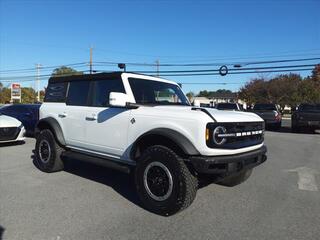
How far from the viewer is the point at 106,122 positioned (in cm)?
598

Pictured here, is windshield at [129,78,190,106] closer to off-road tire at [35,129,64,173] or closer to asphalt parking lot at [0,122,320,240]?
asphalt parking lot at [0,122,320,240]

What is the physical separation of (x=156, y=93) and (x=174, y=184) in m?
2.07

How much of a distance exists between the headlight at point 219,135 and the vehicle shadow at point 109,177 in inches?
59.8

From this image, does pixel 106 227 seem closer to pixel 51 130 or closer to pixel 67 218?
pixel 67 218

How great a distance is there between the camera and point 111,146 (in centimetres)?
594

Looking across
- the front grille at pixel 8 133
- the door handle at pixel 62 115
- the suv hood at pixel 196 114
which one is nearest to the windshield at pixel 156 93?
the suv hood at pixel 196 114

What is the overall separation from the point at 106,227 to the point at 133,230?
0.34 metres

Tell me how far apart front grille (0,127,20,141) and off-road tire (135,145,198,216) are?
757cm

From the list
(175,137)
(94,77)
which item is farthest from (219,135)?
(94,77)

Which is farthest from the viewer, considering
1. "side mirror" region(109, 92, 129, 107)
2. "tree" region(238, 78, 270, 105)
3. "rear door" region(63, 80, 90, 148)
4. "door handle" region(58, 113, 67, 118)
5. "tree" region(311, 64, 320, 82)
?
"tree" region(311, 64, 320, 82)

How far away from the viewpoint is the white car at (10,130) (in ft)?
36.8

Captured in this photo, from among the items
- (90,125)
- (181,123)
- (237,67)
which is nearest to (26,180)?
(90,125)

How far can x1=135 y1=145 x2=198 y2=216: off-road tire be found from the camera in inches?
185

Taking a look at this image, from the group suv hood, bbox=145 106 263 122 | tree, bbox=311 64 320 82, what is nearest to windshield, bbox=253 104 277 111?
suv hood, bbox=145 106 263 122
